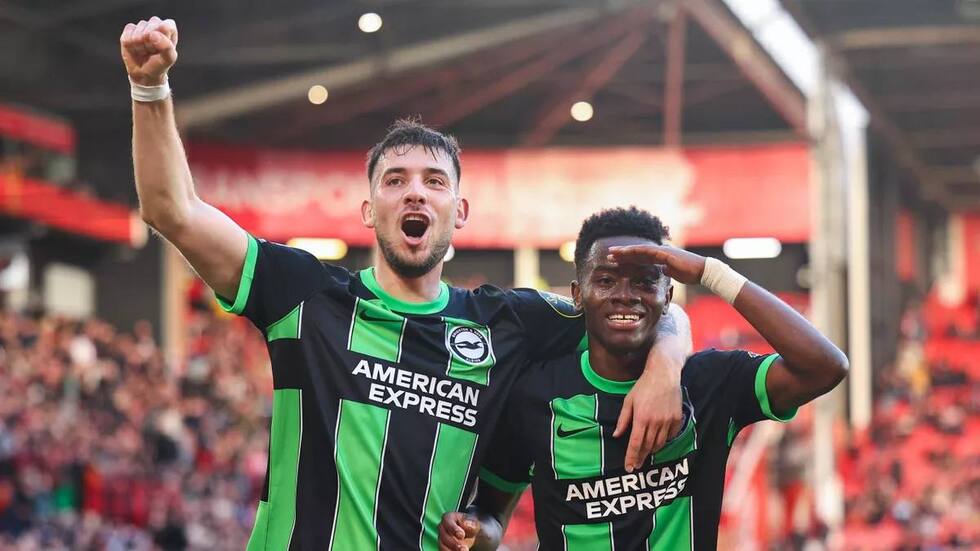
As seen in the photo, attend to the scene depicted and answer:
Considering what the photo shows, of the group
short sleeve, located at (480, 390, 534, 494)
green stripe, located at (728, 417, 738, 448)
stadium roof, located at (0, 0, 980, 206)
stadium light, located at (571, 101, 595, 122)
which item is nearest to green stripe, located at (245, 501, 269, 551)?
short sleeve, located at (480, 390, 534, 494)

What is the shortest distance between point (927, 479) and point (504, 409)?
23.5 m

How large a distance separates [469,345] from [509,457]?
352mm

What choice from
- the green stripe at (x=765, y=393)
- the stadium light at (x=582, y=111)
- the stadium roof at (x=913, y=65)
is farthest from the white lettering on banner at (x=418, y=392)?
the stadium light at (x=582, y=111)

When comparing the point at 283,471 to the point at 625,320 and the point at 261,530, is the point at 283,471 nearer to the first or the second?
the point at 261,530

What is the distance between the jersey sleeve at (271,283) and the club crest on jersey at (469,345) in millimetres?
386

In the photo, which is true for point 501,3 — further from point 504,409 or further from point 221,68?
point 504,409

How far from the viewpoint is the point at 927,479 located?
2609 centimetres

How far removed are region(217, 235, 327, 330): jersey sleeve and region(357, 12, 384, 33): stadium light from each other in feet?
64.8

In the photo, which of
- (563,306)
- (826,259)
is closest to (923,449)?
(826,259)

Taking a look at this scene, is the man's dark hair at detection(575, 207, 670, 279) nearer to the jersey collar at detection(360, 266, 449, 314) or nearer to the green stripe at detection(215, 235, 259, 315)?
the jersey collar at detection(360, 266, 449, 314)

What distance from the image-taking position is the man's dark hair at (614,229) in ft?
13.4

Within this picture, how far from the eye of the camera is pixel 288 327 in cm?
387

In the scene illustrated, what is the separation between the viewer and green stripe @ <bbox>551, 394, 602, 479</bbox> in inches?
156

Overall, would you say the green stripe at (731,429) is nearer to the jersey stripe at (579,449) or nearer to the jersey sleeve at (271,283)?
the jersey stripe at (579,449)
